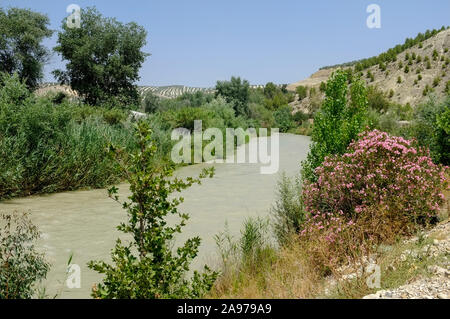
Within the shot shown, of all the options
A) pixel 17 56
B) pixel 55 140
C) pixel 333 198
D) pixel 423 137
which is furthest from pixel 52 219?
pixel 17 56

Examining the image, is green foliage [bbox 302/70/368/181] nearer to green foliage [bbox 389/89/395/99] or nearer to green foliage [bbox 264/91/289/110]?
green foliage [bbox 389/89/395/99]

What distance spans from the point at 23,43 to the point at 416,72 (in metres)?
40.9

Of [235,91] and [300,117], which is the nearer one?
[235,91]

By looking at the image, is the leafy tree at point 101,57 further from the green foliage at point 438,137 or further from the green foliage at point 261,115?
the green foliage at point 438,137

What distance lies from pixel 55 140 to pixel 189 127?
1272 cm

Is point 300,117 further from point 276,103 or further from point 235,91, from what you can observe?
point 235,91

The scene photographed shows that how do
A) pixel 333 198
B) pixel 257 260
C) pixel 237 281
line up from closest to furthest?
pixel 237 281 < pixel 257 260 < pixel 333 198

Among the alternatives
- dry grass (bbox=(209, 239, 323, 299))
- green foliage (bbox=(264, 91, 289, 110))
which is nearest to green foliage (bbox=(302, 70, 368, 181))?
dry grass (bbox=(209, 239, 323, 299))

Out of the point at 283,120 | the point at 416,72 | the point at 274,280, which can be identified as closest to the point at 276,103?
the point at 283,120

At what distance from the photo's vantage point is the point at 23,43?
34031 mm

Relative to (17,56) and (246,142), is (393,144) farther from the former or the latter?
(17,56)

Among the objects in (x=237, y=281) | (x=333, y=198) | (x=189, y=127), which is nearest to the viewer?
(x=237, y=281)

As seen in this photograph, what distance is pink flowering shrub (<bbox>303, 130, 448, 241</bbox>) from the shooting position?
6.58 m
